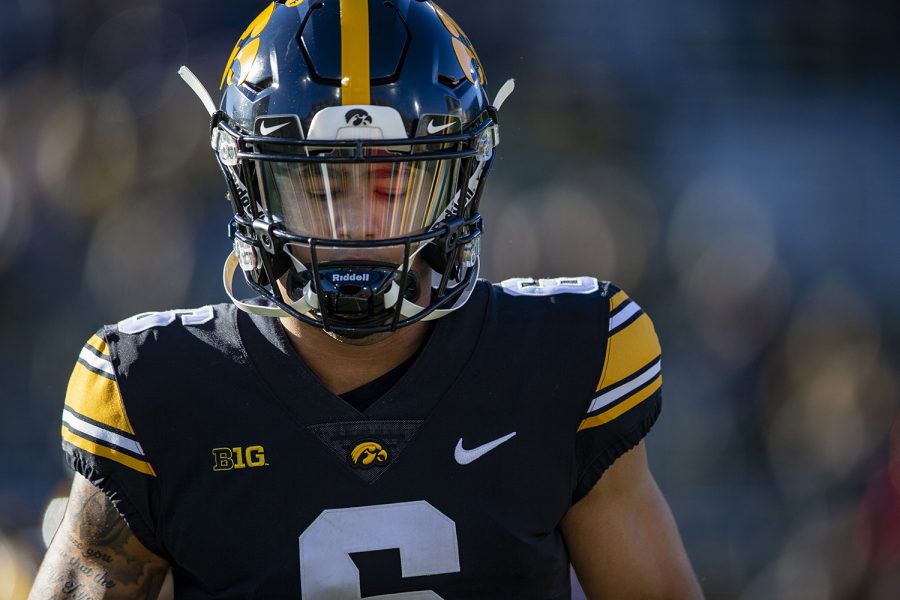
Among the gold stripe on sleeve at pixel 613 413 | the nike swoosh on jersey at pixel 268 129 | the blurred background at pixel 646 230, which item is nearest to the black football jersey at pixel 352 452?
the gold stripe on sleeve at pixel 613 413

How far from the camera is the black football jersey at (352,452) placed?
1.50 m

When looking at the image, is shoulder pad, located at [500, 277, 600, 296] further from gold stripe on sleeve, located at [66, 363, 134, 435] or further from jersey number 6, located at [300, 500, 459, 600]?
gold stripe on sleeve, located at [66, 363, 134, 435]

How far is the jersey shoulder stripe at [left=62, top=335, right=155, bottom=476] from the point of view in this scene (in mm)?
1526

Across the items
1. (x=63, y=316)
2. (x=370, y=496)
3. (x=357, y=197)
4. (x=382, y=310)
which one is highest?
(x=357, y=197)

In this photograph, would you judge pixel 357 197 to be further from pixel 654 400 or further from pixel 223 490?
pixel 654 400

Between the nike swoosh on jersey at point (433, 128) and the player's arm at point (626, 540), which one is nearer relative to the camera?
the nike swoosh on jersey at point (433, 128)

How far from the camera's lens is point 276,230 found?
1484 mm

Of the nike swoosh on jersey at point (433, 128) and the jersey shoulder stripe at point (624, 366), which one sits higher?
the nike swoosh on jersey at point (433, 128)

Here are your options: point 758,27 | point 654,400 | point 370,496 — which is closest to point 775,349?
point 758,27

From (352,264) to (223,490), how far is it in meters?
0.36

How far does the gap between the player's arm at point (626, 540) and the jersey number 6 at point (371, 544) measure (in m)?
0.23

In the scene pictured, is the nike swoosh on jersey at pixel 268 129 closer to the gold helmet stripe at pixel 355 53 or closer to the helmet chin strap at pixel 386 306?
the gold helmet stripe at pixel 355 53

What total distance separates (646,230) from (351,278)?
96.3 inches

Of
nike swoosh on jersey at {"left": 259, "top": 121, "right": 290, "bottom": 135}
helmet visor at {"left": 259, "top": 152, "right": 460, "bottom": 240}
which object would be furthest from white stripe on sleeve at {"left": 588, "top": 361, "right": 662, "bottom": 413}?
nike swoosh on jersey at {"left": 259, "top": 121, "right": 290, "bottom": 135}
